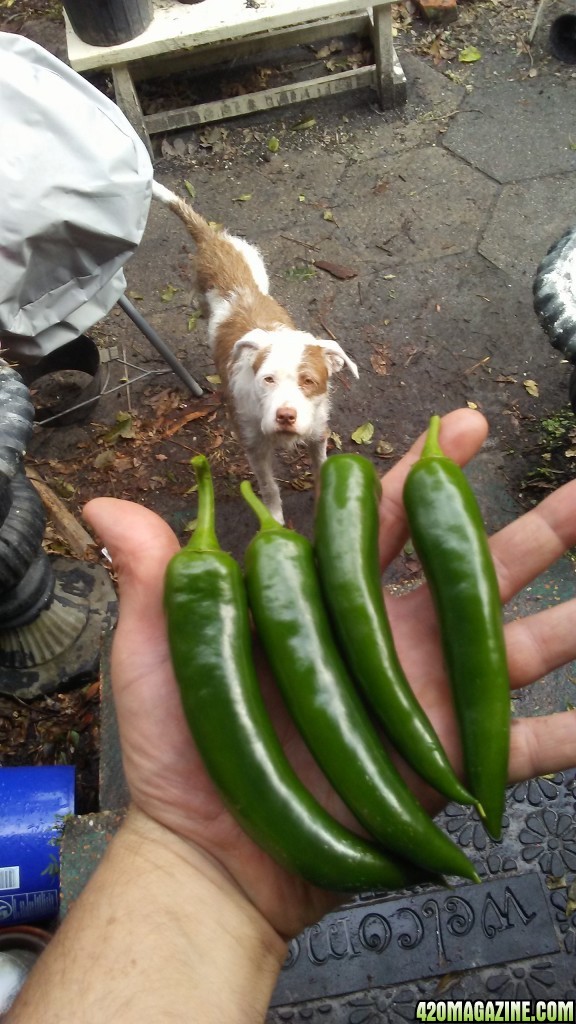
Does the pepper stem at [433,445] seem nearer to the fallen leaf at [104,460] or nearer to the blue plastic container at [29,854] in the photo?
the blue plastic container at [29,854]

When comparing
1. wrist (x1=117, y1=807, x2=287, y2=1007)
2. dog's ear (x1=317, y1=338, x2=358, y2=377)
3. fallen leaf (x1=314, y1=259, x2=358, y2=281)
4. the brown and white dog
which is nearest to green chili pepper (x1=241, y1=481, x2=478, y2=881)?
wrist (x1=117, y1=807, x2=287, y2=1007)

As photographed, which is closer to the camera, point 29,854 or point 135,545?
point 135,545

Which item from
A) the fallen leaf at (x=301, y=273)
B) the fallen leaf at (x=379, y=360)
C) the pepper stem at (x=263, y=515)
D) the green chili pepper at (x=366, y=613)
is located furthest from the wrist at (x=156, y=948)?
the fallen leaf at (x=301, y=273)

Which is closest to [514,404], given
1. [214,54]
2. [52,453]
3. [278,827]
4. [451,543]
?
[451,543]

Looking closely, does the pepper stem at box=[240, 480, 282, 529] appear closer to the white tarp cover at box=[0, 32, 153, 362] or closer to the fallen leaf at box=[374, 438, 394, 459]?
the white tarp cover at box=[0, 32, 153, 362]

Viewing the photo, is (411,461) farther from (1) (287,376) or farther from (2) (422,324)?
(2) (422,324)

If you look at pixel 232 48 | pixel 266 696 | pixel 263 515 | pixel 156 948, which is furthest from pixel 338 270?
pixel 156 948
